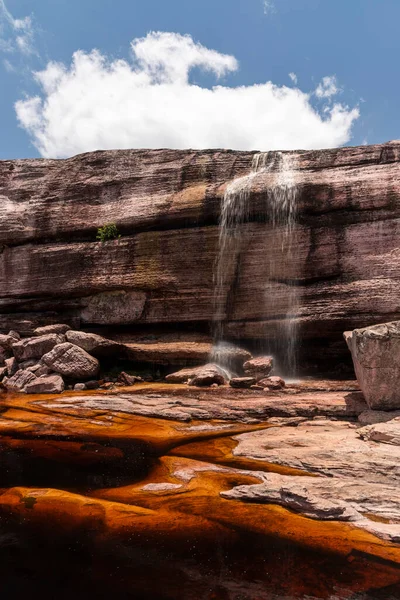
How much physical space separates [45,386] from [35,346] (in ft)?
14.0

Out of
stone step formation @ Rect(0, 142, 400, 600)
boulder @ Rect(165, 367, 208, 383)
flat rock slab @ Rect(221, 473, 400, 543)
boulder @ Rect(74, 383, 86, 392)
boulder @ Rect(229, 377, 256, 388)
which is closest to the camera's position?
stone step formation @ Rect(0, 142, 400, 600)

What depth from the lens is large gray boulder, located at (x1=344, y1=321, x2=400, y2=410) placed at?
13.6 m

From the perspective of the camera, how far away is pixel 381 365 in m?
13.8

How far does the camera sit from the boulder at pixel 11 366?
23031mm

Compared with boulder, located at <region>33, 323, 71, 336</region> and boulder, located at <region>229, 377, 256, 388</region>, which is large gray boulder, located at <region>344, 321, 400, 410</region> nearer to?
boulder, located at <region>229, 377, 256, 388</region>

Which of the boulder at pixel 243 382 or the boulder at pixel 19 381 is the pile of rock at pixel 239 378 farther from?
the boulder at pixel 19 381

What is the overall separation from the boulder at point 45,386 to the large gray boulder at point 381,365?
1379 centimetres

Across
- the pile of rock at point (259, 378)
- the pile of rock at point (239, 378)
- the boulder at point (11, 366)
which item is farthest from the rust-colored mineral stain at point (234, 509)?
the boulder at point (11, 366)

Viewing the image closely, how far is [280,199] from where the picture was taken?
23.5 metres

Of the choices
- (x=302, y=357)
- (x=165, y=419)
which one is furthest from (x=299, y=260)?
(x=165, y=419)

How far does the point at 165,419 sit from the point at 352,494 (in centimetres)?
767

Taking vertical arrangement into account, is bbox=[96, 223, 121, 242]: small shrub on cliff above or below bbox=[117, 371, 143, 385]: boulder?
above

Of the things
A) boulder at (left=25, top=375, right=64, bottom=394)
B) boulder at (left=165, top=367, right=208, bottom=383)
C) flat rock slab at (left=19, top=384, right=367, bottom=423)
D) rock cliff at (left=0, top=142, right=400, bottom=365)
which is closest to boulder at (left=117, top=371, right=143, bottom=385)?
boulder at (left=165, top=367, right=208, bottom=383)

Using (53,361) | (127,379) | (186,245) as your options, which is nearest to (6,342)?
(53,361)
